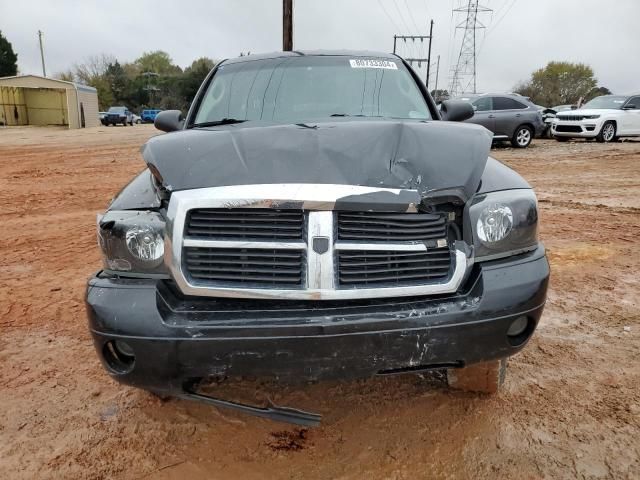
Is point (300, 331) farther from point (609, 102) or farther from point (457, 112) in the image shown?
point (609, 102)

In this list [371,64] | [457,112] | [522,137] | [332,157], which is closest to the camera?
[332,157]

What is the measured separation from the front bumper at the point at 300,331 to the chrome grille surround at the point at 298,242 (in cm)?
6

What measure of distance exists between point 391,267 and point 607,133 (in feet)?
58.6

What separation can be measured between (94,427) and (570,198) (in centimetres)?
762

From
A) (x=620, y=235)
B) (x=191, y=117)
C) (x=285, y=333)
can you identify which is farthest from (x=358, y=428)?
(x=620, y=235)

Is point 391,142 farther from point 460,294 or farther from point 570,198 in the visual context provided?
point 570,198

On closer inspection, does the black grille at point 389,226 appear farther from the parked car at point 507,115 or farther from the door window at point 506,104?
the door window at point 506,104

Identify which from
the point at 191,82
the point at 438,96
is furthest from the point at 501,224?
the point at 191,82

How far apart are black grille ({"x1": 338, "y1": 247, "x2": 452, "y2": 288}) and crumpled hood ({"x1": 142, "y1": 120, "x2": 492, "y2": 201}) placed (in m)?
0.25

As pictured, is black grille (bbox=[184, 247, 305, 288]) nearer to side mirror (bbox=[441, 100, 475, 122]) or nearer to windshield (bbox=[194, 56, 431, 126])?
windshield (bbox=[194, 56, 431, 126])

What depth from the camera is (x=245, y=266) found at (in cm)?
195

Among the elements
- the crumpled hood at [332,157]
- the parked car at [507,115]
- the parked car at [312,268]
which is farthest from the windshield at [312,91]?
the parked car at [507,115]

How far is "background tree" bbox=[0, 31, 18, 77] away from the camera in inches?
2174

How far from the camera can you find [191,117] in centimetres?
346
